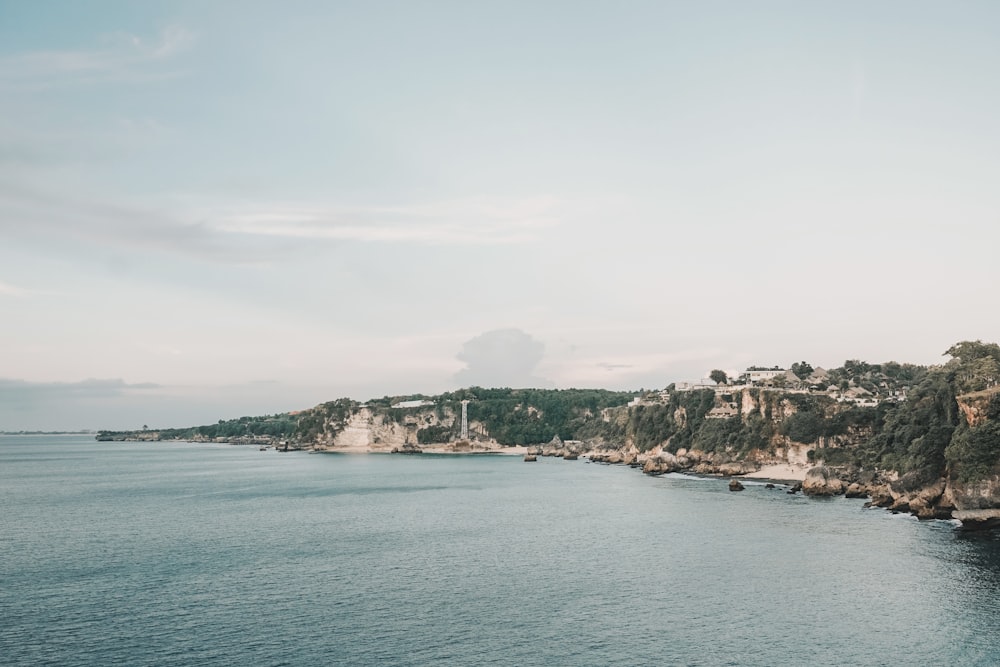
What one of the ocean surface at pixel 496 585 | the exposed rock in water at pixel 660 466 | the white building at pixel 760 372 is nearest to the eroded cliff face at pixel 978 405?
the ocean surface at pixel 496 585

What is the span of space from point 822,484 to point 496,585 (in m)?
58.8

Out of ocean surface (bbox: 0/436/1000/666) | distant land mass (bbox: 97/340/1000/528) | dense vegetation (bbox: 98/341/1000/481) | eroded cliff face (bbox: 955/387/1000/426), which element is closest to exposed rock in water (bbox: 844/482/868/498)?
distant land mass (bbox: 97/340/1000/528)

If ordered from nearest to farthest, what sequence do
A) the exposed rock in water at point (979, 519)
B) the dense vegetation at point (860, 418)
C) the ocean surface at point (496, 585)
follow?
the ocean surface at point (496, 585) → the exposed rock in water at point (979, 519) → the dense vegetation at point (860, 418)

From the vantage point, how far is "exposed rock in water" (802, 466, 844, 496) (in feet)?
285

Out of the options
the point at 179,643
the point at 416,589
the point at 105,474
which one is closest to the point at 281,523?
the point at 416,589

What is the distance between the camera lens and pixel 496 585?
4425 centimetres

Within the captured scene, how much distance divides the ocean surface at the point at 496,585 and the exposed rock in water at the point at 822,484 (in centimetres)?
874

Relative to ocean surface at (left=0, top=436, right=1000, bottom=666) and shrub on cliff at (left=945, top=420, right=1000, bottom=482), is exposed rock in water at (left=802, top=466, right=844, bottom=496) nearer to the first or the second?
ocean surface at (left=0, top=436, right=1000, bottom=666)

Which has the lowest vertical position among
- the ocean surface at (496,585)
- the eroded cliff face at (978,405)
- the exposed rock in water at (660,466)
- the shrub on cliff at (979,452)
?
the ocean surface at (496,585)

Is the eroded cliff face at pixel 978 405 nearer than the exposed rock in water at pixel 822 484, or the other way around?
the eroded cliff face at pixel 978 405

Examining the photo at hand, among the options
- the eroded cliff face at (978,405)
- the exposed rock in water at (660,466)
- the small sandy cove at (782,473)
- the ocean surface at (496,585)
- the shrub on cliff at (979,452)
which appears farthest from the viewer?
the exposed rock in water at (660,466)

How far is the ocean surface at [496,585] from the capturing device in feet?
107

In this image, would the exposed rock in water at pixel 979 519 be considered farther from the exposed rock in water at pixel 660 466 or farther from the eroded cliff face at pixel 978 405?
the exposed rock in water at pixel 660 466

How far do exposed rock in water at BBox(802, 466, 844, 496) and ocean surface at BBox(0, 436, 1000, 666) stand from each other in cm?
874
